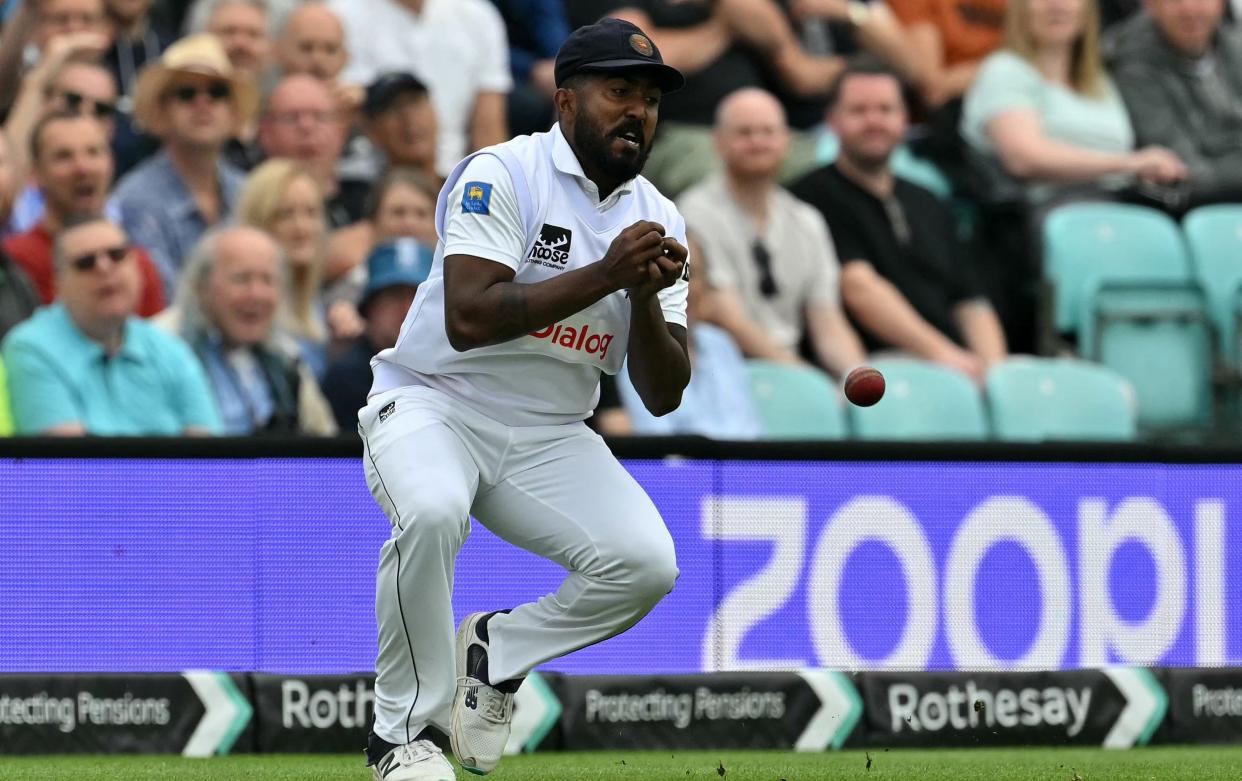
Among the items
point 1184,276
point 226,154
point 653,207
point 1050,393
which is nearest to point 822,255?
point 1050,393

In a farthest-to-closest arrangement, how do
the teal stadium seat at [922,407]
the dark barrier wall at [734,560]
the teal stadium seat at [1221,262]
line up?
1. the teal stadium seat at [1221,262]
2. the teal stadium seat at [922,407]
3. the dark barrier wall at [734,560]

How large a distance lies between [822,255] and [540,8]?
2.58 m

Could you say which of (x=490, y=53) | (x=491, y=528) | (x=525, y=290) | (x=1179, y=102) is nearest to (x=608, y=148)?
(x=525, y=290)

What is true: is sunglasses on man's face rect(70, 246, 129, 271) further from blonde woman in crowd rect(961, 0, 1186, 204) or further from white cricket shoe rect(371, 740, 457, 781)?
blonde woman in crowd rect(961, 0, 1186, 204)

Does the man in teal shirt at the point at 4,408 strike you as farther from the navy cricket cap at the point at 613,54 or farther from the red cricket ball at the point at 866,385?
the red cricket ball at the point at 866,385

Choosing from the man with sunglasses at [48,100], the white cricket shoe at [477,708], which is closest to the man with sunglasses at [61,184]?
the man with sunglasses at [48,100]

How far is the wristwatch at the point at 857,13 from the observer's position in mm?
12352

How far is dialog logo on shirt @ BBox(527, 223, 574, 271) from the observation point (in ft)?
18.8

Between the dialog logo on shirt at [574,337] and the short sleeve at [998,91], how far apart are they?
6.53 metres

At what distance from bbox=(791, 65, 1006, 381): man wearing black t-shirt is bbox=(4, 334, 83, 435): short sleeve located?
14.6 feet

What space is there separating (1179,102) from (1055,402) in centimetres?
305

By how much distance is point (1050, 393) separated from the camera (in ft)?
34.5

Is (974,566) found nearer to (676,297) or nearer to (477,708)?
(676,297)

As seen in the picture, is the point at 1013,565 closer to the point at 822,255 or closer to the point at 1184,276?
the point at 822,255
